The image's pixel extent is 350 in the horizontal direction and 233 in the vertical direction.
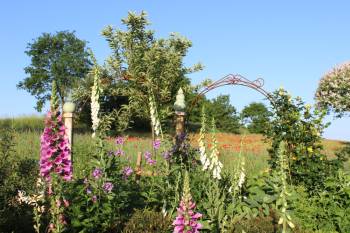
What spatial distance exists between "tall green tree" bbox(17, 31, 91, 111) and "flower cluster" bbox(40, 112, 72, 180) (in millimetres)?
34506

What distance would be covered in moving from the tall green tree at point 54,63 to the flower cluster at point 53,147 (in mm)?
34506

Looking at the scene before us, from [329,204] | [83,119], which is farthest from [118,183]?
[83,119]

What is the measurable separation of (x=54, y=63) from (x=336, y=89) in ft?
78.7

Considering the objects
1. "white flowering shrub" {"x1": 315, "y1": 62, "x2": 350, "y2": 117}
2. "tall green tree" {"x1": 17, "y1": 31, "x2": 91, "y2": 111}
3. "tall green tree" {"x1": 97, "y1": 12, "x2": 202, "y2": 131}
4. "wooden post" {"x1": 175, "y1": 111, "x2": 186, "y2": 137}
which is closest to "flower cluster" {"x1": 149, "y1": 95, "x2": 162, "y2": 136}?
"wooden post" {"x1": 175, "y1": 111, "x2": 186, "y2": 137}

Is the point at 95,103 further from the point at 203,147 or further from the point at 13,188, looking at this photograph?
the point at 13,188

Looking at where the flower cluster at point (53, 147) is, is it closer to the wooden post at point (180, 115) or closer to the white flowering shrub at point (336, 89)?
the wooden post at point (180, 115)

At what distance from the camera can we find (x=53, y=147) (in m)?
3.83

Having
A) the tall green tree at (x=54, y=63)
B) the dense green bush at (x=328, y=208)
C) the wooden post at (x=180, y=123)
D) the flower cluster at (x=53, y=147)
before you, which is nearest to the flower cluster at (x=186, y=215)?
the flower cluster at (x=53, y=147)

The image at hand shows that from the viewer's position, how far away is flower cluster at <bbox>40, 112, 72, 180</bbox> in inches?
150

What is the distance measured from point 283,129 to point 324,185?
1547 mm

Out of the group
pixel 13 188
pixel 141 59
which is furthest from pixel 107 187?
pixel 141 59

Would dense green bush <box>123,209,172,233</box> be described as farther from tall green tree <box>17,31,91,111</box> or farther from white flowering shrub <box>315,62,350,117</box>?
tall green tree <box>17,31,91,111</box>

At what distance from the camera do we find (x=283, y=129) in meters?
8.59

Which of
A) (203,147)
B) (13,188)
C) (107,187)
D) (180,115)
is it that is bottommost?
(13,188)
